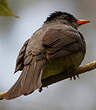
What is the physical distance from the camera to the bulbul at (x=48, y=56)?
13.6 feet

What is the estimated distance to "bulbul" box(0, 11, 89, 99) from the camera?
164 inches

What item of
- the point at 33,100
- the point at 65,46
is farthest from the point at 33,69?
the point at 33,100

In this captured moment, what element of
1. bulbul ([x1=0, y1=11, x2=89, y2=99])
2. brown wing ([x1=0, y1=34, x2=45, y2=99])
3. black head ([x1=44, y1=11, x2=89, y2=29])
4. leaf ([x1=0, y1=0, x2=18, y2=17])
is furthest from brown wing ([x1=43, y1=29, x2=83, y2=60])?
leaf ([x1=0, y1=0, x2=18, y2=17])

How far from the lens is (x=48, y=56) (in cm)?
429

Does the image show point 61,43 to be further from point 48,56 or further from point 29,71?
point 29,71

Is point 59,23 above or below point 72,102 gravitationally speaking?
above

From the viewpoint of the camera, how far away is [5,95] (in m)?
3.52

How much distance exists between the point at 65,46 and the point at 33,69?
1.69 feet

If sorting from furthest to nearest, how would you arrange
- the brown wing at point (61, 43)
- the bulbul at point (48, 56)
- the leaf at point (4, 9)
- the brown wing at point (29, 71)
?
the brown wing at point (61, 43) < the bulbul at point (48, 56) < the brown wing at point (29, 71) < the leaf at point (4, 9)

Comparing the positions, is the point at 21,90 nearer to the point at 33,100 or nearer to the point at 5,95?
the point at 5,95

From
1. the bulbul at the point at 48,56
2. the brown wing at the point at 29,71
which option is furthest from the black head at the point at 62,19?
the brown wing at the point at 29,71

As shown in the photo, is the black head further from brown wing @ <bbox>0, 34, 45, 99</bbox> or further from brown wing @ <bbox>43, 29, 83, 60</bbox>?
brown wing @ <bbox>0, 34, 45, 99</bbox>

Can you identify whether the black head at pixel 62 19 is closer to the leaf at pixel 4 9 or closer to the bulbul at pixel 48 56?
the bulbul at pixel 48 56

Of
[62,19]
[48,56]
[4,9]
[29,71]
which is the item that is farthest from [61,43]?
[4,9]
